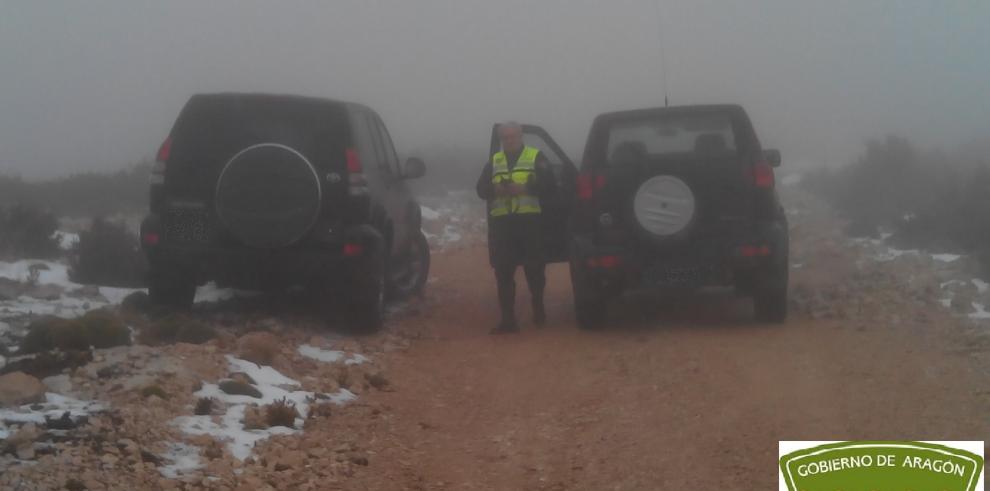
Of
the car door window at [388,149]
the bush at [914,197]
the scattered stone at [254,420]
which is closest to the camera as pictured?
the scattered stone at [254,420]

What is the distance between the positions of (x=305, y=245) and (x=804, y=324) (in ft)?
14.4

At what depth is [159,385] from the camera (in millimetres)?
6738

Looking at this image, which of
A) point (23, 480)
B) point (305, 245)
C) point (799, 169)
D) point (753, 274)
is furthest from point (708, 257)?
point (799, 169)

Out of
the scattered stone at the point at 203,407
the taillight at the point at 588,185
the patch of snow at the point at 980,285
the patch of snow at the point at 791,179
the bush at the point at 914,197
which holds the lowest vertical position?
the patch of snow at the point at 791,179

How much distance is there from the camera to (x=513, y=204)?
34.1ft

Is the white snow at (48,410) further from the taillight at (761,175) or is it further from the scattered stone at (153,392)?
the taillight at (761,175)

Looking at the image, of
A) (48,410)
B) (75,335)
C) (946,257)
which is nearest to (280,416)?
(48,410)

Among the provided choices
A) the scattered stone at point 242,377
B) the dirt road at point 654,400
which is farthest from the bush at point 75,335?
the dirt road at point 654,400

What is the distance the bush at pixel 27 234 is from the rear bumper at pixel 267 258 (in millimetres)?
4732

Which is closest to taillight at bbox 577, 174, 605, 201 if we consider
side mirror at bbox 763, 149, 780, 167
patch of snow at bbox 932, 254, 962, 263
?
side mirror at bbox 763, 149, 780, 167

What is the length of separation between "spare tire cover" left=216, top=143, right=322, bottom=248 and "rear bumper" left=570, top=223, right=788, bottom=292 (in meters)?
2.43

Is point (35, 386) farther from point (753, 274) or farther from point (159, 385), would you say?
point (753, 274)

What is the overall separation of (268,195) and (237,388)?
8.18 feet

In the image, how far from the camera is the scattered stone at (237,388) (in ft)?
Result: 23.2
